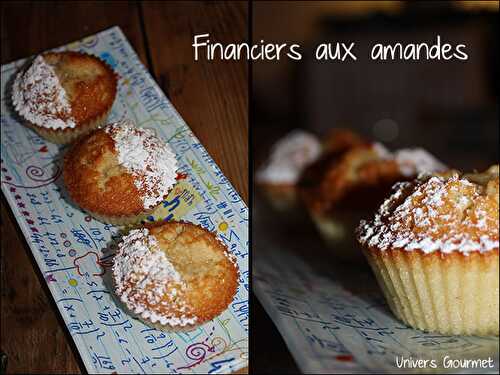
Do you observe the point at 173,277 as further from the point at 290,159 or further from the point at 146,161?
the point at 290,159

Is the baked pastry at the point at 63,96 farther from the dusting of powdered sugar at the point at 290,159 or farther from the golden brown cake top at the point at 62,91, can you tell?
the dusting of powdered sugar at the point at 290,159

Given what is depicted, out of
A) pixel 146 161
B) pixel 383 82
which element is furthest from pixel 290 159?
pixel 383 82

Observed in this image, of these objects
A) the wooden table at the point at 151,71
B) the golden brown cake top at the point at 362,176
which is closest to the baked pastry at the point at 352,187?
the golden brown cake top at the point at 362,176

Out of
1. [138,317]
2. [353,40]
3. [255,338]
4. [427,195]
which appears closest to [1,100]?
[138,317]

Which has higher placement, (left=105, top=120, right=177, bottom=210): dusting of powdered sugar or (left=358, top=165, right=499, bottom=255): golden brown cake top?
(left=105, top=120, right=177, bottom=210): dusting of powdered sugar

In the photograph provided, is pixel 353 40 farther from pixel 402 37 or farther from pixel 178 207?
pixel 178 207

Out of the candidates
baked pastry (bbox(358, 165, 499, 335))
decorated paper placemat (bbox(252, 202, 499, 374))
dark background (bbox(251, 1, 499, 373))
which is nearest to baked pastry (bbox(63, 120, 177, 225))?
decorated paper placemat (bbox(252, 202, 499, 374))

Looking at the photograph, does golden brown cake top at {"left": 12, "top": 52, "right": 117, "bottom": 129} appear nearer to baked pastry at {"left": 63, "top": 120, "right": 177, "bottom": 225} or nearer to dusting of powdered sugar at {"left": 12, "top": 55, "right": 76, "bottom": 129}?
dusting of powdered sugar at {"left": 12, "top": 55, "right": 76, "bottom": 129}
